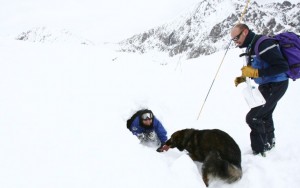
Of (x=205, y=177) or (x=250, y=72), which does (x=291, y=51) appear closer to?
(x=250, y=72)

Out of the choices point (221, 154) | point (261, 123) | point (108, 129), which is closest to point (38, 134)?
point (108, 129)

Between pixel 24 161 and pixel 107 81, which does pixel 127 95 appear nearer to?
pixel 107 81

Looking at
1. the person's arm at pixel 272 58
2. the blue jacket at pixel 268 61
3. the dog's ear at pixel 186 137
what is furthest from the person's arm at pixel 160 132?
the person's arm at pixel 272 58

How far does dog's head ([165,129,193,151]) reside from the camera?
546 cm

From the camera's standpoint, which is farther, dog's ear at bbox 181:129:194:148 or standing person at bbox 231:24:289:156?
dog's ear at bbox 181:129:194:148

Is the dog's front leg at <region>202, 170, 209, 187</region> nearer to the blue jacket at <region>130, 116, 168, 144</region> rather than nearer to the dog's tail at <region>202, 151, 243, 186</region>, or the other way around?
the dog's tail at <region>202, 151, 243, 186</region>

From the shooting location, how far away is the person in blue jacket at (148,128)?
6.63 m

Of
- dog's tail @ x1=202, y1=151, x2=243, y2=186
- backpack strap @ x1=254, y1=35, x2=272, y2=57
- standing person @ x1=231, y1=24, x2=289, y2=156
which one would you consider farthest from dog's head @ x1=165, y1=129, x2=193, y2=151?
backpack strap @ x1=254, y1=35, x2=272, y2=57

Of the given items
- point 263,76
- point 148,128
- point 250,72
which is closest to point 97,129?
point 148,128

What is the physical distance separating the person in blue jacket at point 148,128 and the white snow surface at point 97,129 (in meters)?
0.46

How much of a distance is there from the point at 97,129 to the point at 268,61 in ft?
9.54

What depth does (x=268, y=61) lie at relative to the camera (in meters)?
4.32

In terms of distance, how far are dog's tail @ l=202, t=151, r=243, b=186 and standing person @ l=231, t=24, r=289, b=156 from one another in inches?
34.2

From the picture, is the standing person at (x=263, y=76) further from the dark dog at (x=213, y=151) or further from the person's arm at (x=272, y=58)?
the dark dog at (x=213, y=151)
